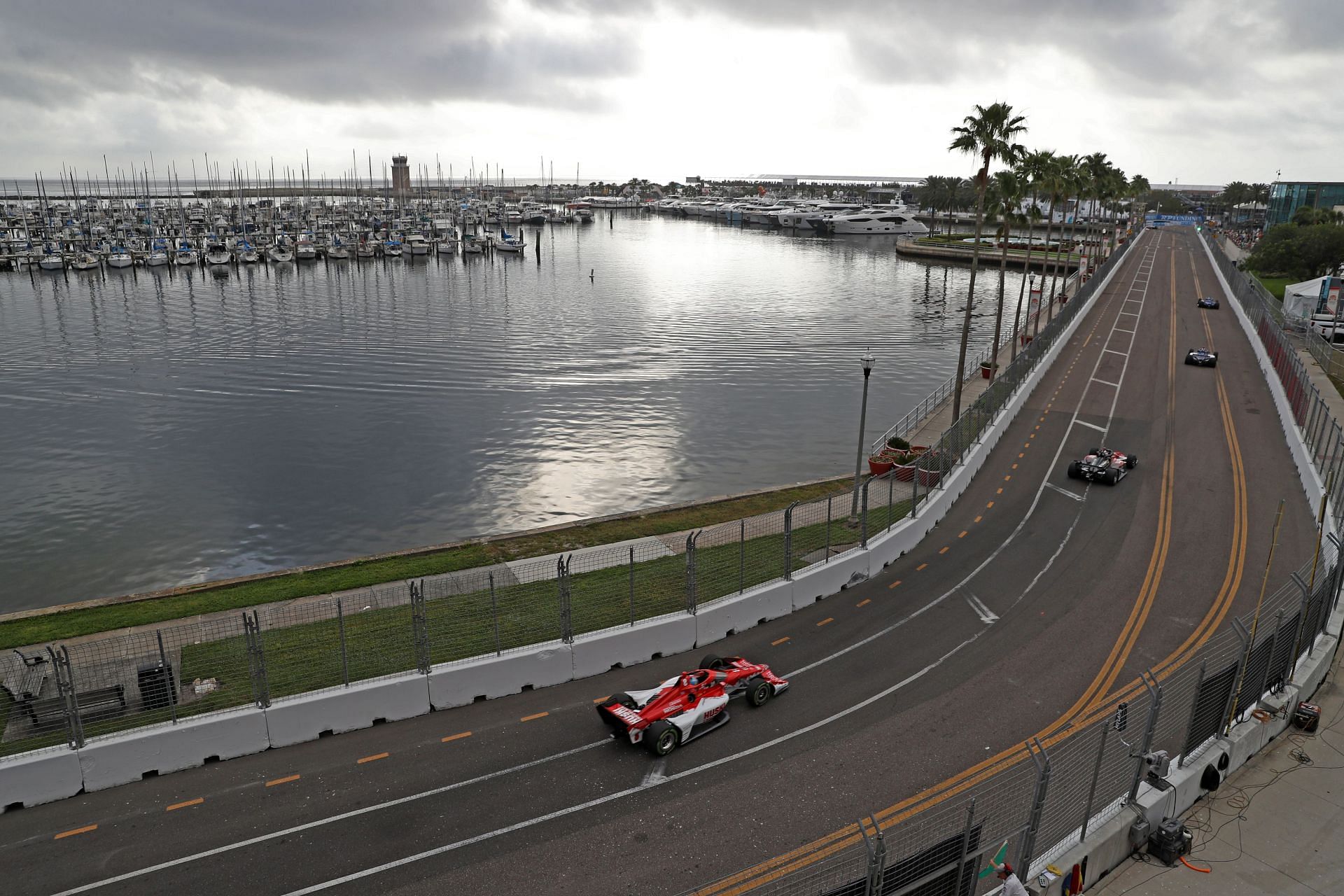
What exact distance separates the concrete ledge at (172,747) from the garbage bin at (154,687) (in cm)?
58

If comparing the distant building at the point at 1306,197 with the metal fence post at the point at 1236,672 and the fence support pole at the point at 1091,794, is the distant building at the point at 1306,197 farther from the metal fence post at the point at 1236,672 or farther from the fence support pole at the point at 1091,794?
the fence support pole at the point at 1091,794

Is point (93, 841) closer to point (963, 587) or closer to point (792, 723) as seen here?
point (792, 723)

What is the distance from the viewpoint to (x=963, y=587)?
23219 millimetres

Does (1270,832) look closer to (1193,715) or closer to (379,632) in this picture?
(1193,715)

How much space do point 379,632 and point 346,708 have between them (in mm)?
2541

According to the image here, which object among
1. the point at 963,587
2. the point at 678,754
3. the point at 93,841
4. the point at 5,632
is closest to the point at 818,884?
the point at 678,754

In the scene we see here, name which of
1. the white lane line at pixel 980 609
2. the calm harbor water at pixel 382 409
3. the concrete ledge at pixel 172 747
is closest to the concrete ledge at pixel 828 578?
the white lane line at pixel 980 609

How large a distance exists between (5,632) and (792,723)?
20.7 metres

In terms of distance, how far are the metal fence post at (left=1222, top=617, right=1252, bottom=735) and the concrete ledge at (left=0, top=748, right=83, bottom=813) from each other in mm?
19478

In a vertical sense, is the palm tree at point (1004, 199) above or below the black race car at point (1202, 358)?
above

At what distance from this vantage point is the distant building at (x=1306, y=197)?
156 meters

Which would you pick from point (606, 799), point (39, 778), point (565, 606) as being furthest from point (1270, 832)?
point (39, 778)

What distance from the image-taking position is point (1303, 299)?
222 ft

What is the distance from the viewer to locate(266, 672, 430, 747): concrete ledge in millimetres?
15828
